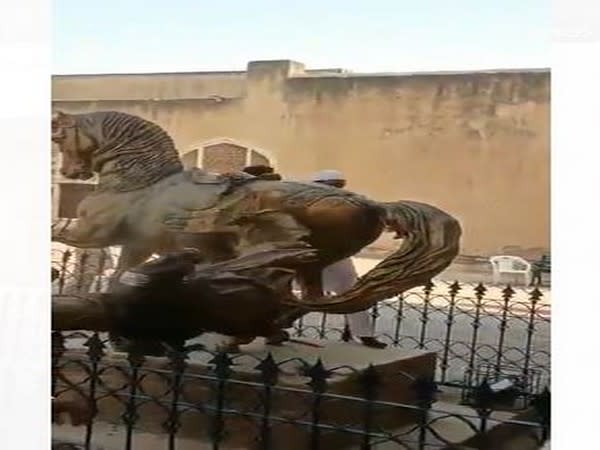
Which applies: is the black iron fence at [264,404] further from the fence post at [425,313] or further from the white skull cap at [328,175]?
the white skull cap at [328,175]

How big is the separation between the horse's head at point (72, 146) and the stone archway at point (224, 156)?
212mm

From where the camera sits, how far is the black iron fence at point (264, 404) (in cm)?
161

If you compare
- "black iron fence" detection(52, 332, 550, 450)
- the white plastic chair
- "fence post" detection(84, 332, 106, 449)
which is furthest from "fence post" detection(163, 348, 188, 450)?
the white plastic chair

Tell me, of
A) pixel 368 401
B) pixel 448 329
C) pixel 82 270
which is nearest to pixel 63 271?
pixel 82 270

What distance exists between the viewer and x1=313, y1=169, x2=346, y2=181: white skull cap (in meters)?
1.65

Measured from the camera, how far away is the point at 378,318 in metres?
1.65

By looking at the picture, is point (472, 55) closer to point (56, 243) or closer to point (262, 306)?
point (262, 306)

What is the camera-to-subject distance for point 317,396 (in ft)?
5.50

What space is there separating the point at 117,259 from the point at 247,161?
322 mm

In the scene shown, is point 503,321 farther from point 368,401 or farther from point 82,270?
point 82,270

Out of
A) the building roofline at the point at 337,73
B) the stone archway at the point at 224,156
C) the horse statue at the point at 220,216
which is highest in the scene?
the building roofline at the point at 337,73

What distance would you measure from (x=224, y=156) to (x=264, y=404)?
47 centimetres

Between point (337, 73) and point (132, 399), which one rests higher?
point (337, 73)

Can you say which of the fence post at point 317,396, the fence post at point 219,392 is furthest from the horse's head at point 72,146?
the fence post at point 317,396
